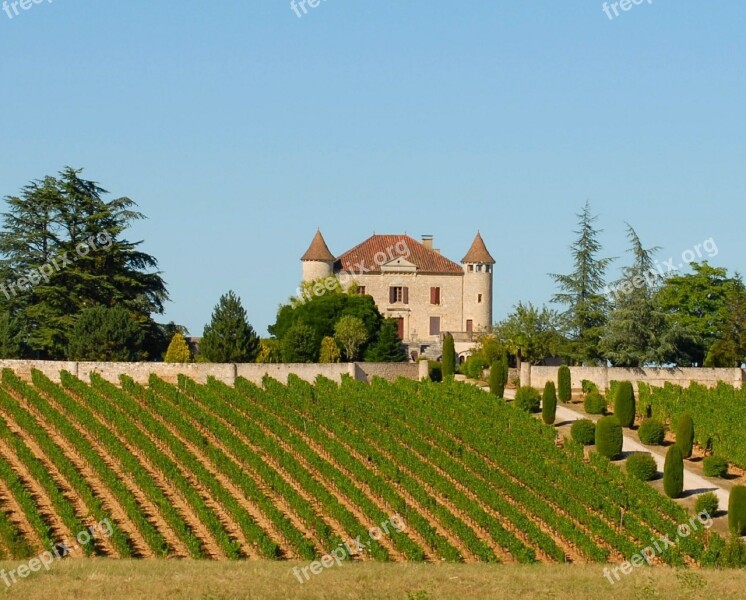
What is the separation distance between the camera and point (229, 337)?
5434 centimetres

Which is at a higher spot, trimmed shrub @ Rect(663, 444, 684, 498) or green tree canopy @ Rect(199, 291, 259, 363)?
green tree canopy @ Rect(199, 291, 259, 363)

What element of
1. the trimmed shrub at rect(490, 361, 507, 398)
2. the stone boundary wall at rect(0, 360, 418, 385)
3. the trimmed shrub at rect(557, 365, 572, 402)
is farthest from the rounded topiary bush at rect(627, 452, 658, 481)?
the stone boundary wall at rect(0, 360, 418, 385)

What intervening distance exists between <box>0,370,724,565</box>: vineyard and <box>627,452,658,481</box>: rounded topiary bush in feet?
1.71

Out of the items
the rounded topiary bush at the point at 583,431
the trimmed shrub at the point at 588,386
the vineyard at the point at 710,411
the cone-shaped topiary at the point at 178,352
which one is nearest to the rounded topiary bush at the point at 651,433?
the vineyard at the point at 710,411

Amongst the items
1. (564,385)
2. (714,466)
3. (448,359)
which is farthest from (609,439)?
(448,359)

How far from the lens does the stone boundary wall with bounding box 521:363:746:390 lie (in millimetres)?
52812

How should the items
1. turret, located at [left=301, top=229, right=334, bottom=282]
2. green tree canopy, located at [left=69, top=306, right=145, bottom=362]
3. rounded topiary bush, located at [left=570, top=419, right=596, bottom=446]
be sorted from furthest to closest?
1. turret, located at [left=301, top=229, right=334, bottom=282]
2. green tree canopy, located at [left=69, top=306, right=145, bottom=362]
3. rounded topiary bush, located at [left=570, top=419, right=596, bottom=446]

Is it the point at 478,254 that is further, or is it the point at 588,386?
the point at 478,254

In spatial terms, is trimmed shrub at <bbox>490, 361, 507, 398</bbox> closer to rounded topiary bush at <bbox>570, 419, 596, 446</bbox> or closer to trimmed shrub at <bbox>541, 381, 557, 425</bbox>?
trimmed shrub at <bbox>541, 381, 557, 425</bbox>

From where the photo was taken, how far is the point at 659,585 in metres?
27.6

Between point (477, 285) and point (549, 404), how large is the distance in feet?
81.4

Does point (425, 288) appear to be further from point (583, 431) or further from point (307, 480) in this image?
point (307, 480)

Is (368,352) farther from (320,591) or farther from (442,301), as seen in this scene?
(320,591)

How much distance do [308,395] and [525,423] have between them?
7.66 metres
